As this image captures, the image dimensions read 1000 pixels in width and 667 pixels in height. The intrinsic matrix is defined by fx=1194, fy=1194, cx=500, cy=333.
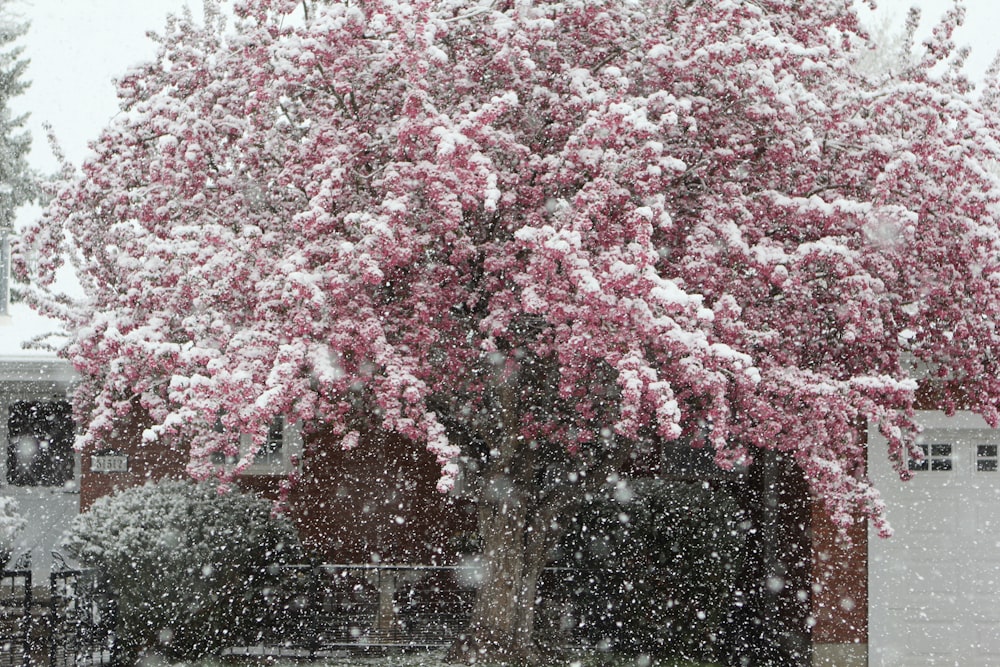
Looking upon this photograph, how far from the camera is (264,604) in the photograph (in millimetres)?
11391

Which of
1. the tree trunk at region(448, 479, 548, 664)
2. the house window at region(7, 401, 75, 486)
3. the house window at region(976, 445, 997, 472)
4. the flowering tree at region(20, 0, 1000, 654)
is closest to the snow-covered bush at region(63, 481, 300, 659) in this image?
the flowering tree at region(20, 0, 1000, 654)

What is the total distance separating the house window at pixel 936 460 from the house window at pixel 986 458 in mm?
281

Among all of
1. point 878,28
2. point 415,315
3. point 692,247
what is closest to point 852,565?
point 692,247

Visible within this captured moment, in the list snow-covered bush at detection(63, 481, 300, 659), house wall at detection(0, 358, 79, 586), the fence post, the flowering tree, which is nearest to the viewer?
the flowering tree

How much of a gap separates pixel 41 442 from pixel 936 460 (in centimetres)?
1199

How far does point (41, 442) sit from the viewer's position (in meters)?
16.9

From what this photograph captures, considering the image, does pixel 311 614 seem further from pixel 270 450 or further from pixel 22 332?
pixel 22 332

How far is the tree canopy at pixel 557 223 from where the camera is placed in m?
8.16

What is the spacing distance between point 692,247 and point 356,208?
2.54m

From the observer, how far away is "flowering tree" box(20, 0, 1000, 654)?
816 cm

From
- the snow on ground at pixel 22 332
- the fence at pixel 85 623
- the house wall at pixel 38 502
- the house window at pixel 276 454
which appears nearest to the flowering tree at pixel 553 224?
the fence at pixel 85 623

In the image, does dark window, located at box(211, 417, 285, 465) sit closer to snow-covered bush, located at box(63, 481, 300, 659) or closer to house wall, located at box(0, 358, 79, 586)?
house wall, located at box(0, 358, 79, 586)

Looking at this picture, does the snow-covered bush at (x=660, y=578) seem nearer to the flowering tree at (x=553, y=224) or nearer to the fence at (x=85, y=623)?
the flowering tree at (x=553, y=224)

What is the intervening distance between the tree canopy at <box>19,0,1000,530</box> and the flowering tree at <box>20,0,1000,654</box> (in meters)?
0.03
